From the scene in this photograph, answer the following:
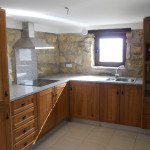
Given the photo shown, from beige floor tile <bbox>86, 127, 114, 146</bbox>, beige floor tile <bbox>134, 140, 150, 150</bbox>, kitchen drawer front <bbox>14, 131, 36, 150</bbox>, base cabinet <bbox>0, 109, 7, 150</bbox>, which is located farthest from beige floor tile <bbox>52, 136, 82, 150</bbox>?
base cabinet <bbox>0, 109, 7, 150</bbox>

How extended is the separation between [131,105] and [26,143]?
6.09ft

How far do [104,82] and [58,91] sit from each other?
852mm

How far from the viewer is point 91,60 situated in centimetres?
439

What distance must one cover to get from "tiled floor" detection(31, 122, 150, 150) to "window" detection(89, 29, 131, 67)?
1.47 metres

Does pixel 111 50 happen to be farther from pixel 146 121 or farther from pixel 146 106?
pixel 146 121

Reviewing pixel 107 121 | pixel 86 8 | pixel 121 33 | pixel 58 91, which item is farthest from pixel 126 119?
pixel 86 8

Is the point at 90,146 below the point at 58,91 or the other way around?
below

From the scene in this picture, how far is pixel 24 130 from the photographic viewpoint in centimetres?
270

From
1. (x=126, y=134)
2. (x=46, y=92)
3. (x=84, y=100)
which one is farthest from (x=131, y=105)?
(x=46, y=92)

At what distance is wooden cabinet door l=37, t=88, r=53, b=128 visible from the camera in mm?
2998

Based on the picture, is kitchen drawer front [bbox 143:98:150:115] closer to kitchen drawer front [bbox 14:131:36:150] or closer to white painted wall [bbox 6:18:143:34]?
white painted wall [bbox 6:18:143:34]

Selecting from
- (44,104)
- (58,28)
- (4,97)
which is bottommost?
(44,104)

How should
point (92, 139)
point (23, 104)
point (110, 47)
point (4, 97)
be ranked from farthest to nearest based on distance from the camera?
point (110, 47) < point (92, 139) < point (23, 104) < point (4, 97)

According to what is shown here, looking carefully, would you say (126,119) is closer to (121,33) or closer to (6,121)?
(121,33)
